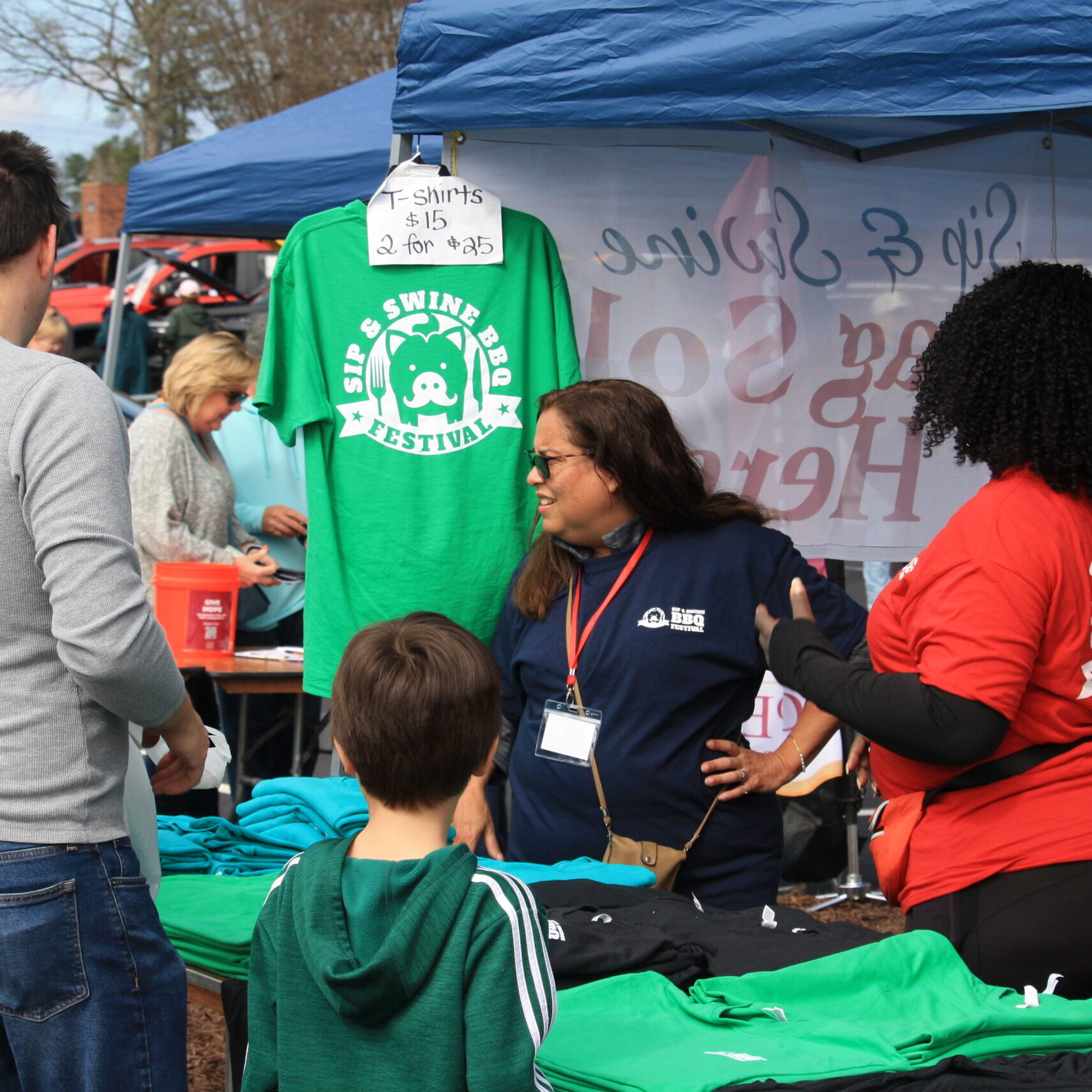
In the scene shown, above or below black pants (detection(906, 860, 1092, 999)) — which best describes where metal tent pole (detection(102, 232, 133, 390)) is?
above

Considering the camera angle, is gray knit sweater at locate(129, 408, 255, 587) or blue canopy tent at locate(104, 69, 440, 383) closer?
gray knit sweater at locate(129, 408, 255, 587)

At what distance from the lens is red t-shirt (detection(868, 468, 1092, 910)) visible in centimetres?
202

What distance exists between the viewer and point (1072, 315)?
222cm

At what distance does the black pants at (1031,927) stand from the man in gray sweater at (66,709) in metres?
1.27

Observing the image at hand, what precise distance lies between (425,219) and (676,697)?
131 cm

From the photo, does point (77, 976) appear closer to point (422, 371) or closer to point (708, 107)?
point (422, 371)

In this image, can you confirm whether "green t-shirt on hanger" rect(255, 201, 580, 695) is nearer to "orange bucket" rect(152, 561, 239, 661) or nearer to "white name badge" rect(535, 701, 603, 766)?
"white name badge" rect(535, 701, 603, 766)

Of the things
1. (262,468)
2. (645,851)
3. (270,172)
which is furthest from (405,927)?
(270,172)

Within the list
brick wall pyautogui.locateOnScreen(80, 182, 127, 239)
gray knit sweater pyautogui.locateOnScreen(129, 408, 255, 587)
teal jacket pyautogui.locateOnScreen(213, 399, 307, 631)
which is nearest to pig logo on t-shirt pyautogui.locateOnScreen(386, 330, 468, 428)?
gray knit sweater pyautogui.locateOnScreen(129, 408, 255, 587)

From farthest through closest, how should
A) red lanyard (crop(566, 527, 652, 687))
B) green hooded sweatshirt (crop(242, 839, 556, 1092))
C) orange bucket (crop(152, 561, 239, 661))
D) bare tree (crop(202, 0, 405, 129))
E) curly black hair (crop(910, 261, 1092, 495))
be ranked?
bare tree (crop(202, 0, 405, 129)), orange bucket (crop(152, 561, 239, 661)), red lanyard (crop(566, 527, 652, 687)), curly black hair (crop(910, 261, 1092, 495)), green hooded sweatshirt (crop(242, 839, 556, 1092))

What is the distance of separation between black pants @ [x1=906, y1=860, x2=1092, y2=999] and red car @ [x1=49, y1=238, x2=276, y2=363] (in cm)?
1416

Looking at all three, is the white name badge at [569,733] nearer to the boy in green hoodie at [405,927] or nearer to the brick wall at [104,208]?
the boy in green hoodie at [405,927]

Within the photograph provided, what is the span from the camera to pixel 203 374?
5.01 metres

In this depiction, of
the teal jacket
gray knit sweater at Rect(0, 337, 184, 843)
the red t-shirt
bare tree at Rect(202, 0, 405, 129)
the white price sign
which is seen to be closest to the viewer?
gray knit sweater at Rect(0, 337, 184, 843)
